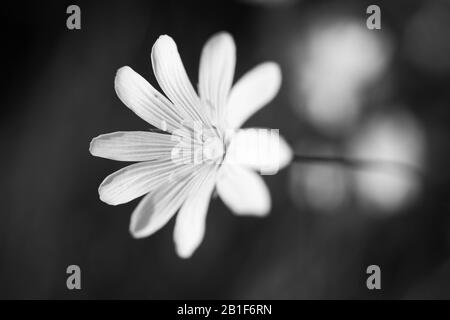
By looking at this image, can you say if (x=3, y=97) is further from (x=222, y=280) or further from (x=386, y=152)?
(x=386, y=152)

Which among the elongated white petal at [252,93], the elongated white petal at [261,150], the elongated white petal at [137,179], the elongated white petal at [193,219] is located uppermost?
the elongated white petal at [252,93]

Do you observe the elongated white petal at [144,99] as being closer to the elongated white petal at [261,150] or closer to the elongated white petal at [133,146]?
the elongated white petal at [133,146]

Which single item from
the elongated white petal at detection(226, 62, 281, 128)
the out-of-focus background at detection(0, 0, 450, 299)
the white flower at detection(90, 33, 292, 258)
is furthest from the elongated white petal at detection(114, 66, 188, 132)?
the out-of-focus background at detection(0, 0, 450, 299)

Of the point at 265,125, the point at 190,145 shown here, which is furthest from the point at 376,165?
the point at 190,145

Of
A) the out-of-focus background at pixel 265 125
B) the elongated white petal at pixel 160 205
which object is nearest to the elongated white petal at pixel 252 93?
the elongated white petal at pixel 160 205
